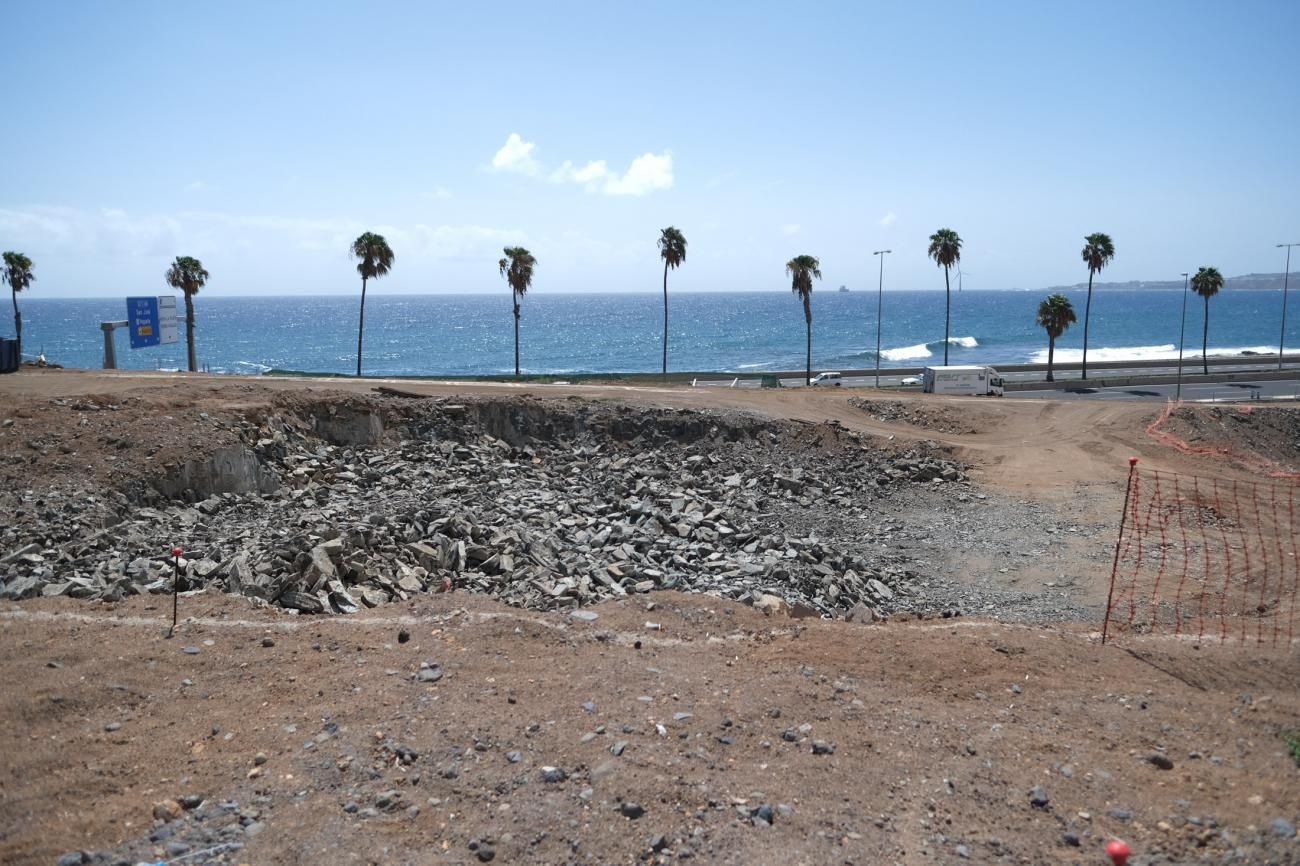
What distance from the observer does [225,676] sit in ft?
40.9

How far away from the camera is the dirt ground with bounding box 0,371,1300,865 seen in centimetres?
872

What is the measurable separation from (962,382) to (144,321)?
1757 inches

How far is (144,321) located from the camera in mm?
46094

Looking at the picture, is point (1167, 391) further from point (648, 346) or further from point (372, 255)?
point (648, 346)

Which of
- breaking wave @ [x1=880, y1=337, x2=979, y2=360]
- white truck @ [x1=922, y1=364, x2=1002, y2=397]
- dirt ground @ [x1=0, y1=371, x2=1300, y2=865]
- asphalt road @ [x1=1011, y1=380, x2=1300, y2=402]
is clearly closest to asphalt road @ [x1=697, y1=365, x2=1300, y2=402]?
asphalt road @ [x1=1011, y1=380, x2=1300, y2=402]

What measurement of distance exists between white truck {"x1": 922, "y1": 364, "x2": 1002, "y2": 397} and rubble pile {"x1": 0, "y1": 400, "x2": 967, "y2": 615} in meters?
17.4

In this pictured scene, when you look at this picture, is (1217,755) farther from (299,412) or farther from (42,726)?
(299,412)

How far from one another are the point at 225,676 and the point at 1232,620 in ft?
59.8

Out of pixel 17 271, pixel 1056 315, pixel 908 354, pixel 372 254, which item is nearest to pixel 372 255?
pixel 372 254

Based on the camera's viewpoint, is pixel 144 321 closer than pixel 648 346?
Yes

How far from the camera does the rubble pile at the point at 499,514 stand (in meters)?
17.5

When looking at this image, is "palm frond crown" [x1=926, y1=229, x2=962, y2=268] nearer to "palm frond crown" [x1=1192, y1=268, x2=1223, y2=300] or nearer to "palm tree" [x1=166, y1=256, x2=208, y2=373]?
"palm frond crown" [x1=1192, y1=268, x2=1223, y2=300]

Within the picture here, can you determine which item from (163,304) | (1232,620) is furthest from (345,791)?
(163,304)

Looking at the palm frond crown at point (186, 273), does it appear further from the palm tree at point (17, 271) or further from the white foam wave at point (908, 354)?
the white foam wave at point (908, 354)
